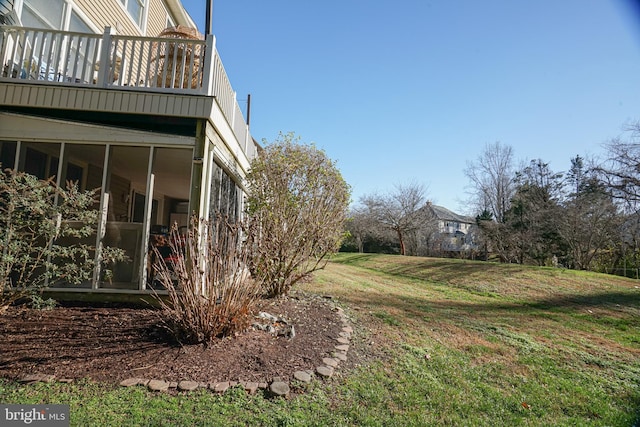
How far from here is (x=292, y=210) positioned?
6.44m

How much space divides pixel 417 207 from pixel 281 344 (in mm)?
25243

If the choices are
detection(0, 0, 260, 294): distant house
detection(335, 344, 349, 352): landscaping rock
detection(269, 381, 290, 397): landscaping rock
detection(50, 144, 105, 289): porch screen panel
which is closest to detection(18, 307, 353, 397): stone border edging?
detection(269, 381, 290, 397): landscaping rock

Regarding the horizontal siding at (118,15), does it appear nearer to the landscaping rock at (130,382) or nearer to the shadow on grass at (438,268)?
the landscaping rock at (130,382)

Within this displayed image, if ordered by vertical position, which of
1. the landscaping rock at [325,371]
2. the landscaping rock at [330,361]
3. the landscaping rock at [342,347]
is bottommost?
the landscaping rock at [325,371]

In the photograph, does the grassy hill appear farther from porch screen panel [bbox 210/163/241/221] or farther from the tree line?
the tree line

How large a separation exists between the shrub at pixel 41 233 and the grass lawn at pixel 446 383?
1814mm

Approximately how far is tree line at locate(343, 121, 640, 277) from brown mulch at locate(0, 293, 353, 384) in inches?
682

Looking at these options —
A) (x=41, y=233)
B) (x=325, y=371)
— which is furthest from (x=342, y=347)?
(x=41, y=233)

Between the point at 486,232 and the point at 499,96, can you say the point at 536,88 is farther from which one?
the point at 486,232

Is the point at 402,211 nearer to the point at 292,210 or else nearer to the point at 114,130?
the point at 292,210

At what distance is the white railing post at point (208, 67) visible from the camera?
4988 millimetres

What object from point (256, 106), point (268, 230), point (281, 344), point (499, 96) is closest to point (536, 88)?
point (499, 96)

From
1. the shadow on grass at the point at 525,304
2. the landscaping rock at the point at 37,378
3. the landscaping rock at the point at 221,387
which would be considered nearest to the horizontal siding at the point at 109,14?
the landscaping rock at the point at 37,378

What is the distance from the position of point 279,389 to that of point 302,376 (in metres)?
0.33
